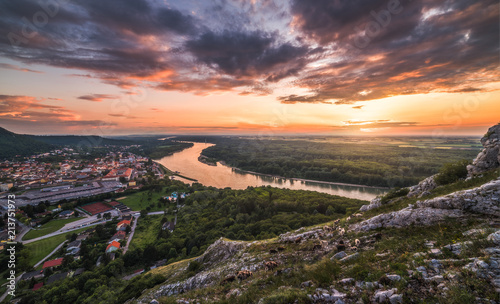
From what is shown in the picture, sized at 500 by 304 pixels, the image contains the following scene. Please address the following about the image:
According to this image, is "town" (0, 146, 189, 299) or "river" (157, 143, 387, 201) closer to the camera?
"town" (0, 146, 189, 299)

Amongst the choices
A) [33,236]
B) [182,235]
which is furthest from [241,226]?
[33,236]

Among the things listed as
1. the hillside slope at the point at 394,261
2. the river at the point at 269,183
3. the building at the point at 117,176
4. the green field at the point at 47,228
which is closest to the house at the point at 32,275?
the green field at the point at 47,228

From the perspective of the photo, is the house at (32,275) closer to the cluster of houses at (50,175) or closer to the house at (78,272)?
the house at (78,272)

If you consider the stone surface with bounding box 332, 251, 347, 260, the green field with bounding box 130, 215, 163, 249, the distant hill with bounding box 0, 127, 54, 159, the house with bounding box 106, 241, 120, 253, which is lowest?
the green field with bounding box 130, 215, 163, 249

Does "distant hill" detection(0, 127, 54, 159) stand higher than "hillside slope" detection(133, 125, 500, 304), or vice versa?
"hillside slope" detection(133, 125, 500, 304)

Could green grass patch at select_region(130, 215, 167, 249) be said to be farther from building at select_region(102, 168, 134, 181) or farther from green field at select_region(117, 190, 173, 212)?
building at select_region(102, 168, 134, 181)

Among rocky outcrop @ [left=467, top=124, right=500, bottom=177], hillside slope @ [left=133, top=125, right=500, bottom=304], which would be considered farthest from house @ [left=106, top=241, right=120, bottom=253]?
rocky outcrop @ [left=467, top=124, right=500, bottom=177]

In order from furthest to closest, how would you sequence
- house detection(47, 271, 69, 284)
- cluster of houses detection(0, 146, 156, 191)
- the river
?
cluster of houses detection(0, 146, 156, 191) → the river → house detection(47, 271, 69, 284)
